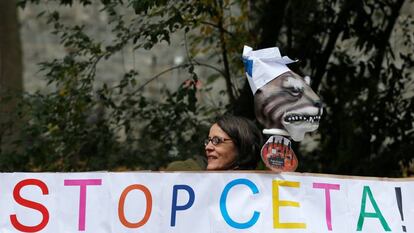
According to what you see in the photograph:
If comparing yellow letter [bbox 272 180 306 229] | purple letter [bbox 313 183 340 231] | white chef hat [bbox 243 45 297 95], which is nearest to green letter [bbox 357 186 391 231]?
purple letter [bbox 313 183 340 231]

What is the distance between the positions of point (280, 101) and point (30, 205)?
1.21 meters

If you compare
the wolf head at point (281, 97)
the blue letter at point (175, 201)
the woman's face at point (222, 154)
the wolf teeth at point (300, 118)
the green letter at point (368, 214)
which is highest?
the wolf head at point (281, 97)

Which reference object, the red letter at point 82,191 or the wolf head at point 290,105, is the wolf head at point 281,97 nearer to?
the wolf head at point 290,105

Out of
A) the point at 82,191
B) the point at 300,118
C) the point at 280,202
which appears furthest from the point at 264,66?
the point at 82,191

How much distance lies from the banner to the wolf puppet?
155mm

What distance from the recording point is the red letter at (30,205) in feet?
14.3

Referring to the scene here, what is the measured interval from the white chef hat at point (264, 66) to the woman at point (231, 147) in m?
0.29

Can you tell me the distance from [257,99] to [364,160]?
3.70m

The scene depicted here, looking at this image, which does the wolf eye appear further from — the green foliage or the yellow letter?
the green foliage

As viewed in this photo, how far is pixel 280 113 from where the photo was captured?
172 inches

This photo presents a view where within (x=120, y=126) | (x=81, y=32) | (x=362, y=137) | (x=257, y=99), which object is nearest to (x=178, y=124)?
(x=120, y=126)

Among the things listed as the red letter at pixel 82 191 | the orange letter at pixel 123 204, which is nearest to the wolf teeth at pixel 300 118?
the orange letter at pixel 123 204

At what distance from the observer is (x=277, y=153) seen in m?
4.34

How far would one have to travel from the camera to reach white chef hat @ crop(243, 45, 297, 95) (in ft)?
14.5
